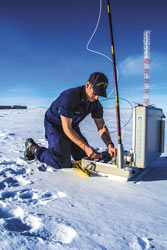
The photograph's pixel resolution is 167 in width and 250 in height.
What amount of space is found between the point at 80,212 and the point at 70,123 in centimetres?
105

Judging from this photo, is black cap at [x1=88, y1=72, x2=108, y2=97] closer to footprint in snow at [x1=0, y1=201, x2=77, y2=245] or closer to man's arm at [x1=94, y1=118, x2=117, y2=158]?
man's arm at [x1=94, y1=118, x2=117, y2=158]

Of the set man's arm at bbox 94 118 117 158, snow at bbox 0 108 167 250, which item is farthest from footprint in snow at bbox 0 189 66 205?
man's arm at bbox 94 118 117 158

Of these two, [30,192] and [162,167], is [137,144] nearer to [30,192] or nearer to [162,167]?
[162,167]

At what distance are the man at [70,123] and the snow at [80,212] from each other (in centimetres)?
30

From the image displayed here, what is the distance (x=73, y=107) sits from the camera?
2.14 m

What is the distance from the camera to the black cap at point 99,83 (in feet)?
6.60

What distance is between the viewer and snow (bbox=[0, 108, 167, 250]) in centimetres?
94

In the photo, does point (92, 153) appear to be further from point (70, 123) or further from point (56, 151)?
point (56, 151)

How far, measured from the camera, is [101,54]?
2.07m

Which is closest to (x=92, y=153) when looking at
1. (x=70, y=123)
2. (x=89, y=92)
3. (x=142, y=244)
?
(x=70, y=123)

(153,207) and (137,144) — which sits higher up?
(137,144)

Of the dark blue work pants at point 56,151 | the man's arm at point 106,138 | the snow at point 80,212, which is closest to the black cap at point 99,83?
the man's arm at point 106,138

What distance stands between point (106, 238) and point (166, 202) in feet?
2.02

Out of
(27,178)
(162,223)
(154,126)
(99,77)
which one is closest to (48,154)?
(27,178)
